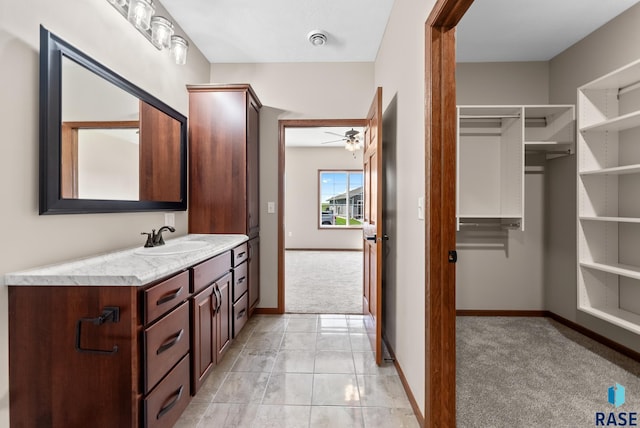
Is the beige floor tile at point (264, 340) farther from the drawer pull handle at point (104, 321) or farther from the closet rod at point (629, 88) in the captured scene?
the closet rod at point (629, 88)

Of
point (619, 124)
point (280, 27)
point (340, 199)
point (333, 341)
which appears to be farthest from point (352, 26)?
point (340, 199)

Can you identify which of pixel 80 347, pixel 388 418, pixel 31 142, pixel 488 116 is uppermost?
pixel 488 116

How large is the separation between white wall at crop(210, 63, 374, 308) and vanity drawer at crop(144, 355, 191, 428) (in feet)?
5.49

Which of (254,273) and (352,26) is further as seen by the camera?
(254,273)

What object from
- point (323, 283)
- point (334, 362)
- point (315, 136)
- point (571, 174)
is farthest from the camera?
point (315, 136)

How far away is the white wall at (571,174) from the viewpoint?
229 centimetres

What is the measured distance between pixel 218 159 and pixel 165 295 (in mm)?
1590

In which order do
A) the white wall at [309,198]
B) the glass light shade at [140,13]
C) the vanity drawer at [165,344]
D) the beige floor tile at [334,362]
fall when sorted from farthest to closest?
the white wall at [309,198]
the beige floor tile at [334,362]
the glass light shade at [140,13]
the vanity drawer at [165,344]

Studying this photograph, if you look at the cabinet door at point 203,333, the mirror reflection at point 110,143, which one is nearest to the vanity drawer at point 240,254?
the cabinet door at point 203,333

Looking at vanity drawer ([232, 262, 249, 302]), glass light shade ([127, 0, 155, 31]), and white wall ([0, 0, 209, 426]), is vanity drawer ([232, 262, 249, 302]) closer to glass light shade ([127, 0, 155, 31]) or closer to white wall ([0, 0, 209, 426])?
white wall ([0, 0, 209, 426])

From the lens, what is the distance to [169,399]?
1.37 metres

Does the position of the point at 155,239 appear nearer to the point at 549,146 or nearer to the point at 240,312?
the point at 240,312

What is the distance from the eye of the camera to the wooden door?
2137 mm

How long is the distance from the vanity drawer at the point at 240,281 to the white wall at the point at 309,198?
489cm
